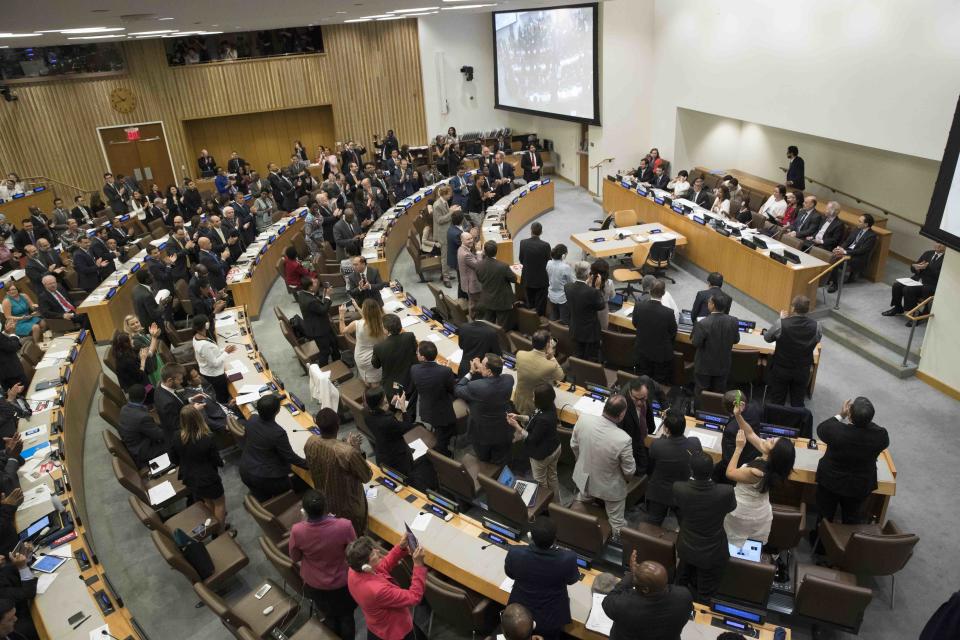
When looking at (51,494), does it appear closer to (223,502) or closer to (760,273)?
(223,502)

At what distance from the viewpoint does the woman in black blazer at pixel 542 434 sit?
201 inches

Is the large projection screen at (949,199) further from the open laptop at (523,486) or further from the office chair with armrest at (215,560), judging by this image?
the office chair with armrest at (215,560)

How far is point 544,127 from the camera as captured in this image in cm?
1973

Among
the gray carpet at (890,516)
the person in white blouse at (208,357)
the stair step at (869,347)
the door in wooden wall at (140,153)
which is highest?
the door in wooden wall at (140,153)

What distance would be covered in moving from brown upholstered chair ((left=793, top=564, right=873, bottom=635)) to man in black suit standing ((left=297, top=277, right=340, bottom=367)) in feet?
19.8

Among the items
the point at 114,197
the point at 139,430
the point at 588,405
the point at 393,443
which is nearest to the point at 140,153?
the point at 114,197

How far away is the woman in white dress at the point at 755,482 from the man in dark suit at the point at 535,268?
14.2 feet

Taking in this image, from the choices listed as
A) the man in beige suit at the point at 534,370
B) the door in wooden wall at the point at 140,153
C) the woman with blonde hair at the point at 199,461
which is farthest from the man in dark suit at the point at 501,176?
the woman with blonde hair at the point at 199,461

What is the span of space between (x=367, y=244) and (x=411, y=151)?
31.9ft

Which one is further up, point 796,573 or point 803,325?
point 803,325

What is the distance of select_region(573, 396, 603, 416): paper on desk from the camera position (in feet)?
20.2

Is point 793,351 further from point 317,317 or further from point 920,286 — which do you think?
point 317,317

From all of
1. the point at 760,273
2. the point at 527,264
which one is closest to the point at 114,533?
the point at 527,264

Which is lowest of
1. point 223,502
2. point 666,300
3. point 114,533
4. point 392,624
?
point 114,533
